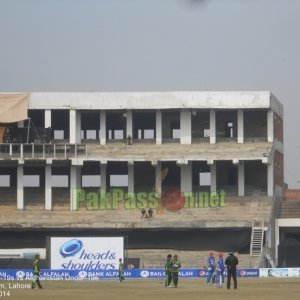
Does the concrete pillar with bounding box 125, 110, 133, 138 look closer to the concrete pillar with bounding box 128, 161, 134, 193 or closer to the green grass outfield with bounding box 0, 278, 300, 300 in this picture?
the concrete pillar with bounding box 128, 161, 134, 193

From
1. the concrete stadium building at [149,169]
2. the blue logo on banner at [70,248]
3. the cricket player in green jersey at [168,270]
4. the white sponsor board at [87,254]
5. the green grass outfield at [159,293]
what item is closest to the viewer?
the green grass outfield at [159,293]

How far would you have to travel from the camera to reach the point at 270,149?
88.1 meters

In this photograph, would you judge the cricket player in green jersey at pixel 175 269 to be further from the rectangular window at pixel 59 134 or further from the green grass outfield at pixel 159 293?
the rectangular window at pixel 59 134

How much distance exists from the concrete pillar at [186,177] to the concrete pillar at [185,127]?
2.06 meters

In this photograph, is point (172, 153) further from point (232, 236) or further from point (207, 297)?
point (207, 297)

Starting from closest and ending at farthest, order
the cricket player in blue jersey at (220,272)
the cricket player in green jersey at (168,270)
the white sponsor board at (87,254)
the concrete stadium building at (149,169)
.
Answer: the cricket player in green jersey at (168,270) → the cricket player in blue jersey at (220,272) → the white sponsor board at (87,254) → the concrete stadium building at (149,169)

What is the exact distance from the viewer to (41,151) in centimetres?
8794

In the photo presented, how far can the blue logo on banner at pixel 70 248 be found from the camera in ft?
240

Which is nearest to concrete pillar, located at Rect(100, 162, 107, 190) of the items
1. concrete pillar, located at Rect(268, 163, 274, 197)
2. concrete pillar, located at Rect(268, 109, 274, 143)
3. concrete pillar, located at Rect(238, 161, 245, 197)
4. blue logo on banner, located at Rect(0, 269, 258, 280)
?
concrete pillar, located at Rect(238, 161, 245, 197)

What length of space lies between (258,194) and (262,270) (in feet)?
49.9

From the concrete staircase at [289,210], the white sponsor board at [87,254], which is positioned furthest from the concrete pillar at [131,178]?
the white sponsor board at [87,254]

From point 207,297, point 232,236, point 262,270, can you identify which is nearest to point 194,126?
point 232,236
